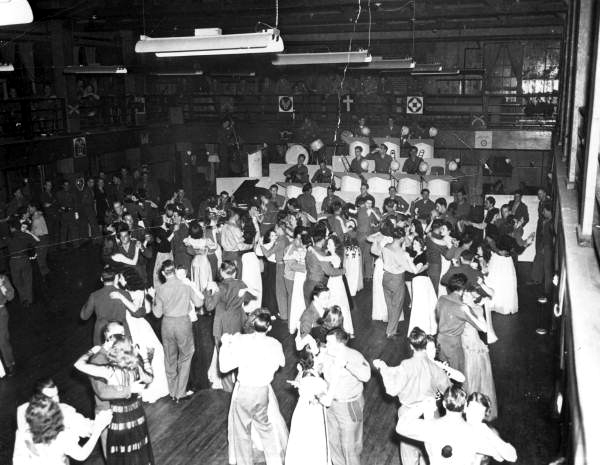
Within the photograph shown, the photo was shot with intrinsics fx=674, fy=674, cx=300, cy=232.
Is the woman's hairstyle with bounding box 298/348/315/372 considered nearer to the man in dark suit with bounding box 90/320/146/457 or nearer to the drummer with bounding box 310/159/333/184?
the man in dark suit with bounding box 90/320/146/457

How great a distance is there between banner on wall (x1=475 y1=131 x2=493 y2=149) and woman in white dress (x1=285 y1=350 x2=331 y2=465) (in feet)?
41.7

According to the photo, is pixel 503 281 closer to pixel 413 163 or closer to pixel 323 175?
pixel 413 163

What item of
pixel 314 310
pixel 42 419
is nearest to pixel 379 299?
pixel 314 310

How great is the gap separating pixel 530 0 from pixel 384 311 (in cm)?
729

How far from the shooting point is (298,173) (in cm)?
1431

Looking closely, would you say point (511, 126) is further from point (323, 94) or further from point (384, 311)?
point (384, 311)

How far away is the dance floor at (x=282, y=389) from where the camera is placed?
6.11 metres

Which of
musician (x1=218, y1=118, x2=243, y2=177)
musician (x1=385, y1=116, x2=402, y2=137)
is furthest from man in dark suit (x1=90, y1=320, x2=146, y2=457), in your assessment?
musician (x1=218, y1=118, x2=243, y2=177)

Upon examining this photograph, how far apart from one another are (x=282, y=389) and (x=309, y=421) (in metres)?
2.35

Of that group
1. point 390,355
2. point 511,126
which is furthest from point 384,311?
point 511,126

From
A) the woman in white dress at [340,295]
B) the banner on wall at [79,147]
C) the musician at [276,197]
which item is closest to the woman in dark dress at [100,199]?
the banner on wall at [79,147]

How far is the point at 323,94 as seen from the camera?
19.0 m

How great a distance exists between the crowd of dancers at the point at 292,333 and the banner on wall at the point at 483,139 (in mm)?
5635

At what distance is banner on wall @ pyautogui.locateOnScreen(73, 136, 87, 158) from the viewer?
15289 millimetres
